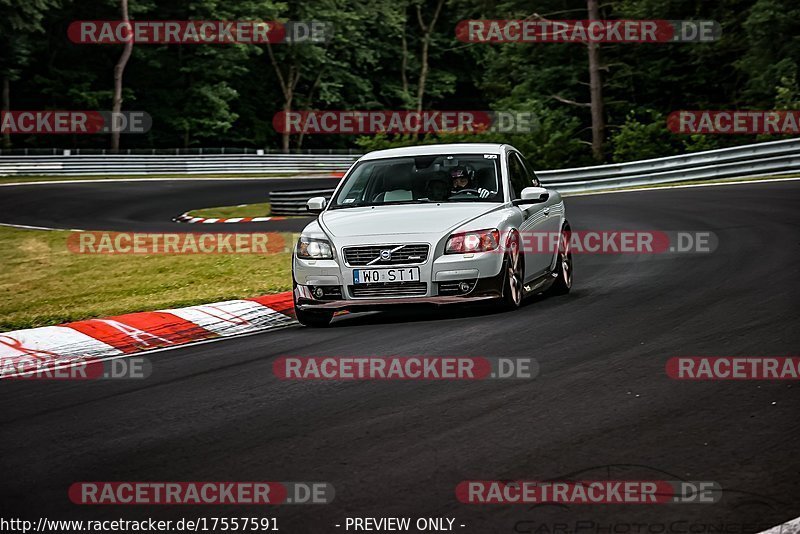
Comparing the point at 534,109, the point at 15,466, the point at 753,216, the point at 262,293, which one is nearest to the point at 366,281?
the point at 262,293

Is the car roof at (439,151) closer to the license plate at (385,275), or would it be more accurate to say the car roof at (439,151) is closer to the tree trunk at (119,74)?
the license plate at (385,275)

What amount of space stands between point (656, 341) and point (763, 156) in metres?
20.0

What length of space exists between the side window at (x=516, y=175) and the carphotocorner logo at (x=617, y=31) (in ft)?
83.5

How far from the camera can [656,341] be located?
8.29m

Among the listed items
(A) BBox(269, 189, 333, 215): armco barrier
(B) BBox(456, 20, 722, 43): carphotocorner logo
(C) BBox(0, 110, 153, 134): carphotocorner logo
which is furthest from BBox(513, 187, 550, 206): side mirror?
(C) BBox(0, 110, 153, 134): carphotocorner logo

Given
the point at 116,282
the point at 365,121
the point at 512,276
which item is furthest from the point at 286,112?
the point at 512,276

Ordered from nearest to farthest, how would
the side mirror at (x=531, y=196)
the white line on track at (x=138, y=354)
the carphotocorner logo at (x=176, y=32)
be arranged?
the white line on track at (x=138, y=354)
the side mirror at (x=531, y=196)
the carphotocorner logo at (x=176, y=32)

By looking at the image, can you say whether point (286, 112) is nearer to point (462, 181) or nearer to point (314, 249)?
point (462, 181)

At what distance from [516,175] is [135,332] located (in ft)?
13.5

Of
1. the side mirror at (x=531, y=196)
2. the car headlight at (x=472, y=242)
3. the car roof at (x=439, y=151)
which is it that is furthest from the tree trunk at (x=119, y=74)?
the car headlight at (x=472, y=242)

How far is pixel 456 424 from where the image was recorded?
605cm

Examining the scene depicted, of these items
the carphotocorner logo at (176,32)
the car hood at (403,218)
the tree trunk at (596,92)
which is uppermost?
the carphotocorner logo at (176,32)

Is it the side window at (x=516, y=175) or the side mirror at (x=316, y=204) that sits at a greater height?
the side window at (x=516, y=175)

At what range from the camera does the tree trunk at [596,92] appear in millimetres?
36906
